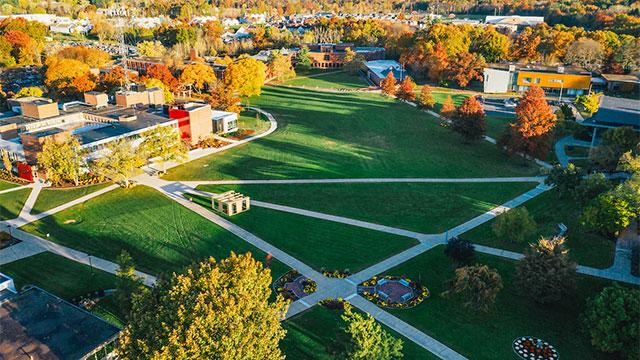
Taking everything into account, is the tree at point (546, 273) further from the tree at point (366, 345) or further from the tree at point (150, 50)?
the tree at point (150, 50)

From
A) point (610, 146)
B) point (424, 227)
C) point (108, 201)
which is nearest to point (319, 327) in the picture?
point (424, 227)

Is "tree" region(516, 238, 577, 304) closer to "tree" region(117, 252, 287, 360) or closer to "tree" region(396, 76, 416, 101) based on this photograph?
"tree" region(117, 252, 287, 360)

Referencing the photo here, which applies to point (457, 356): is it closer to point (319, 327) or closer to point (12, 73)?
point (319, 327)

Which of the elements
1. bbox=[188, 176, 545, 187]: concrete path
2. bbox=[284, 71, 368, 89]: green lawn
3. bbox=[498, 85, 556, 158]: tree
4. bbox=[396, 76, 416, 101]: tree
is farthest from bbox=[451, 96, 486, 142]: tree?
bbox=[284, 71, 368, 89]: green lawn

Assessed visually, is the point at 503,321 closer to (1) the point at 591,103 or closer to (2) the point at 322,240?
(2) the point at 322,240

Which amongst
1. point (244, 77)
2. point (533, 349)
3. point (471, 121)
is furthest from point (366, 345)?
point (244, 77)

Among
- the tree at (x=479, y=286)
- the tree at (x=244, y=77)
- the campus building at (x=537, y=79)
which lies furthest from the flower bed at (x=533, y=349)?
the campus building at (x=537, y=79)
